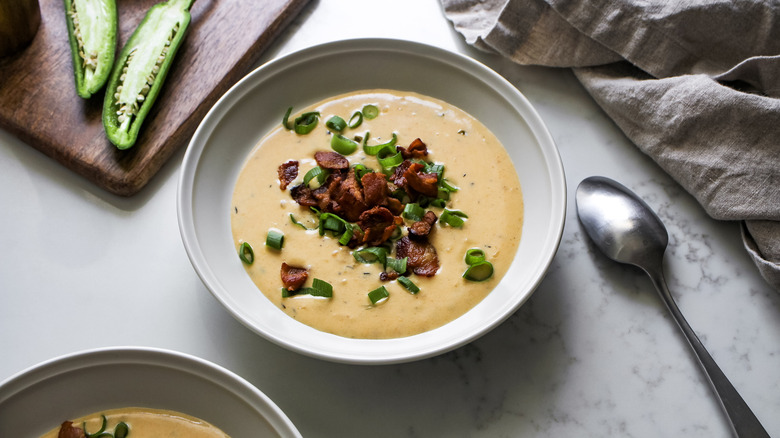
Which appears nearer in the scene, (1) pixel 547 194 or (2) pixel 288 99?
(1) pixel 547 194

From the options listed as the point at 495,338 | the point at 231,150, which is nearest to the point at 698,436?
the point at 495,338

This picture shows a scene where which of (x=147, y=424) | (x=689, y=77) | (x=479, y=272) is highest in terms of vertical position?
(x=689, y=77)

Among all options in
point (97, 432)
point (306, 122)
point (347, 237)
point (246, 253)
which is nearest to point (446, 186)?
point (347, 237)

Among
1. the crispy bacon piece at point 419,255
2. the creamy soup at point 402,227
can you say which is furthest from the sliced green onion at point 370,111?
the crispy bacon piece at point 419,255

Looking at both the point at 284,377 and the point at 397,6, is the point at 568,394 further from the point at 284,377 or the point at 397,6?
the point at 397,6

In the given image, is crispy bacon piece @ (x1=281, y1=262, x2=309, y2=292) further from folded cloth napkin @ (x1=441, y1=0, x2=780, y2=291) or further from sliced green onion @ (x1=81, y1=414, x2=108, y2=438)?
folded cloth napkin @ (x1=441, y1=0, x2=780, y2=291)

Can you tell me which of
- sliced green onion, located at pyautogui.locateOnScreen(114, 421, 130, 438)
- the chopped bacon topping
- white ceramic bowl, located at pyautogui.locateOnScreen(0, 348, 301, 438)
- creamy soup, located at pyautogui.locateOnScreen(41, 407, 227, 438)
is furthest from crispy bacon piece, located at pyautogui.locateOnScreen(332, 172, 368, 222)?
sliced green onion, located at pyautogui.locateOnScreen(114, 421, 130, 438)

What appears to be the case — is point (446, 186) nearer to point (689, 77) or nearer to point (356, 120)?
point (356, 120)
